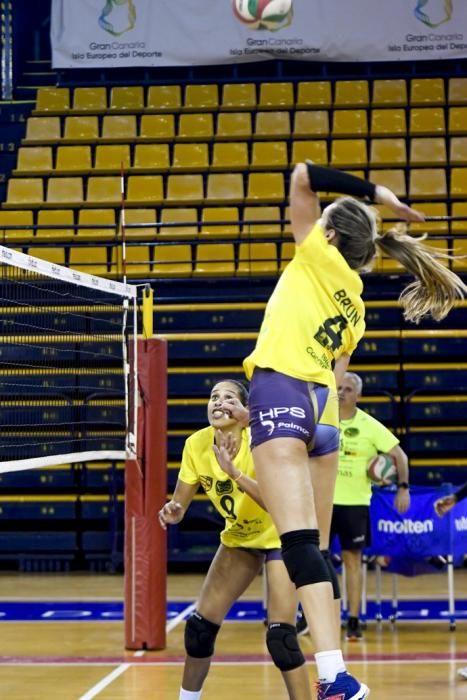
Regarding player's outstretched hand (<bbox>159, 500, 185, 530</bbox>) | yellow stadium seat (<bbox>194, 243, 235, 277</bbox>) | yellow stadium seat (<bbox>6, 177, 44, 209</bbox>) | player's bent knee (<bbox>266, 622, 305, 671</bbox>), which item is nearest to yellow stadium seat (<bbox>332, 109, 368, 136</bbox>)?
yellow stadium seat (<bbox>194, 243, 235, 277</bbox>)

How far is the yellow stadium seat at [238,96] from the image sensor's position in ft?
54.7

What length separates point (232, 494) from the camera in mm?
5777

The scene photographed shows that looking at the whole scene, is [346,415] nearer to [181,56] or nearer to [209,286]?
[209,286]

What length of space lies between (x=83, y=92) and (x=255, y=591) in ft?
28.2

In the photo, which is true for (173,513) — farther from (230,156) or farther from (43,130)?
(43,130)

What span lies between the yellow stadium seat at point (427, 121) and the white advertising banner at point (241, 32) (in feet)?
2.45

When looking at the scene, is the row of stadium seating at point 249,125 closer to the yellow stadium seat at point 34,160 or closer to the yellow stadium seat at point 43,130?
the yellow stadium seat at point 43,130

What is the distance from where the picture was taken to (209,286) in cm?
1408

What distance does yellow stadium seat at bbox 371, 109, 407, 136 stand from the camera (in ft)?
52.7

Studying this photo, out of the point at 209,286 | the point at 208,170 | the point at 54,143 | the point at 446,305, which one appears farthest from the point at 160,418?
the point at 54,143

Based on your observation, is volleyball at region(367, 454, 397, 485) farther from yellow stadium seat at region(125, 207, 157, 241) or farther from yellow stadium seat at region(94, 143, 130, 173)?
yellow stadium seat at region(94, 143, 130, 173)

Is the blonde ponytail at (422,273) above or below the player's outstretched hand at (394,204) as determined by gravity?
below

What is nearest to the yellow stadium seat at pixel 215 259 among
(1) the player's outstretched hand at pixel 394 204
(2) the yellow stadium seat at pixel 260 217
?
(2) the yellow stadium seat at pixel 260 217

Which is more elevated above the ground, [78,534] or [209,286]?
[209,286]
